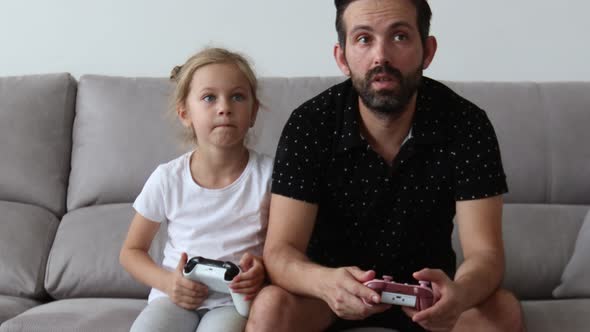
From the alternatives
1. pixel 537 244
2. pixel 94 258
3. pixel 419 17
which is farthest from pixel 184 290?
pixel 537 244

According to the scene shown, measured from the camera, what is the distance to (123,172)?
2.19m

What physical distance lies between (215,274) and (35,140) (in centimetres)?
93

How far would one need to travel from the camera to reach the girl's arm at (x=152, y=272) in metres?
1.65

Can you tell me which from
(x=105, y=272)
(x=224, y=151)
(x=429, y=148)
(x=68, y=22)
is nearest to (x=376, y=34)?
(x=429, y=148)

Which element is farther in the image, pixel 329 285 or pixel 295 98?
pixel 295 98

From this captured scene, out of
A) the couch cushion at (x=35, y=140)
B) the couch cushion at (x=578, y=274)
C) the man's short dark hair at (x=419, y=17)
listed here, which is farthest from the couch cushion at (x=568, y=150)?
the couch cushion at (x=35, y=140)

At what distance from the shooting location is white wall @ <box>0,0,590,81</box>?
8.57 feet

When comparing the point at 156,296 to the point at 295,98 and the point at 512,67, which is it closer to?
the point at 295,98

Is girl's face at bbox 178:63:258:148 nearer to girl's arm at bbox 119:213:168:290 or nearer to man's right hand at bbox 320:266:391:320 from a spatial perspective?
girl's arm at bbox 119:213:168:290

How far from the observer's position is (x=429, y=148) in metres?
1.69

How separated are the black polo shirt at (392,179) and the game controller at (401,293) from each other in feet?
0.93

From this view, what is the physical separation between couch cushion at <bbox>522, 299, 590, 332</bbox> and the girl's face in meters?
0.77

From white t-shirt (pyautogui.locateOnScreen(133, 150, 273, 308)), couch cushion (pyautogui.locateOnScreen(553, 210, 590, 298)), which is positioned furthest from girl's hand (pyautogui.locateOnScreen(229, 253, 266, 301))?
couch cushion (pyautogui.locateOnScreen(553, 210, 590, 298))

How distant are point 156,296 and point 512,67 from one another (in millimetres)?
1484
